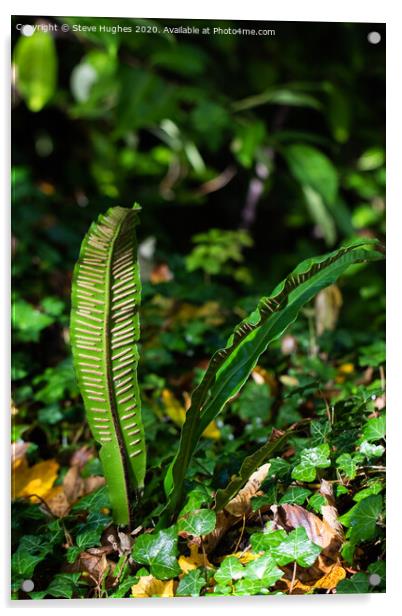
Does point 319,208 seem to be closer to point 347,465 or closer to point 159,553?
point 347,465

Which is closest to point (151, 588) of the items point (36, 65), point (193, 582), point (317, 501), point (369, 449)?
point (193, 582)

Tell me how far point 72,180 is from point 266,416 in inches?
55.9

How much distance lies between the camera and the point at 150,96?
1.91m

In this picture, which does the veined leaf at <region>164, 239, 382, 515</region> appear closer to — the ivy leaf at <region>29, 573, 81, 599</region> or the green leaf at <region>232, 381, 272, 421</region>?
the ivy leaf at <region>29, 573, 81, 599</region>

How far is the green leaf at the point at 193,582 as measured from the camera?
1074 millimetres

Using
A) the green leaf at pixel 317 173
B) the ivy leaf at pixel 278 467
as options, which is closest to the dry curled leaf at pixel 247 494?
the ivy leaf at pixel 278 467

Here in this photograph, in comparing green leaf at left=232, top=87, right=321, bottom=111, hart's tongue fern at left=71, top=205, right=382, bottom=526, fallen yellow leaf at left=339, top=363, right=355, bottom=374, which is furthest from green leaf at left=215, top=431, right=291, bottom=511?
green leaf at left=232, top=87, right=321, bottom=111

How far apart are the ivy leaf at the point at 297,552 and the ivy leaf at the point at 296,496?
5 cm

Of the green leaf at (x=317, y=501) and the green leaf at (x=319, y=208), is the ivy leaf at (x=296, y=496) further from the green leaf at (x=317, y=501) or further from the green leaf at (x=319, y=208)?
the green leaf at (x=319, y=208)

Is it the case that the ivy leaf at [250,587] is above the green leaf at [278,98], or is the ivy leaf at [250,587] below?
below

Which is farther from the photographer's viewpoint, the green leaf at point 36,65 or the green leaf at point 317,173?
the green leaf at point 317,173

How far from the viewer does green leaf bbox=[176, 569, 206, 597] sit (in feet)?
3.52
